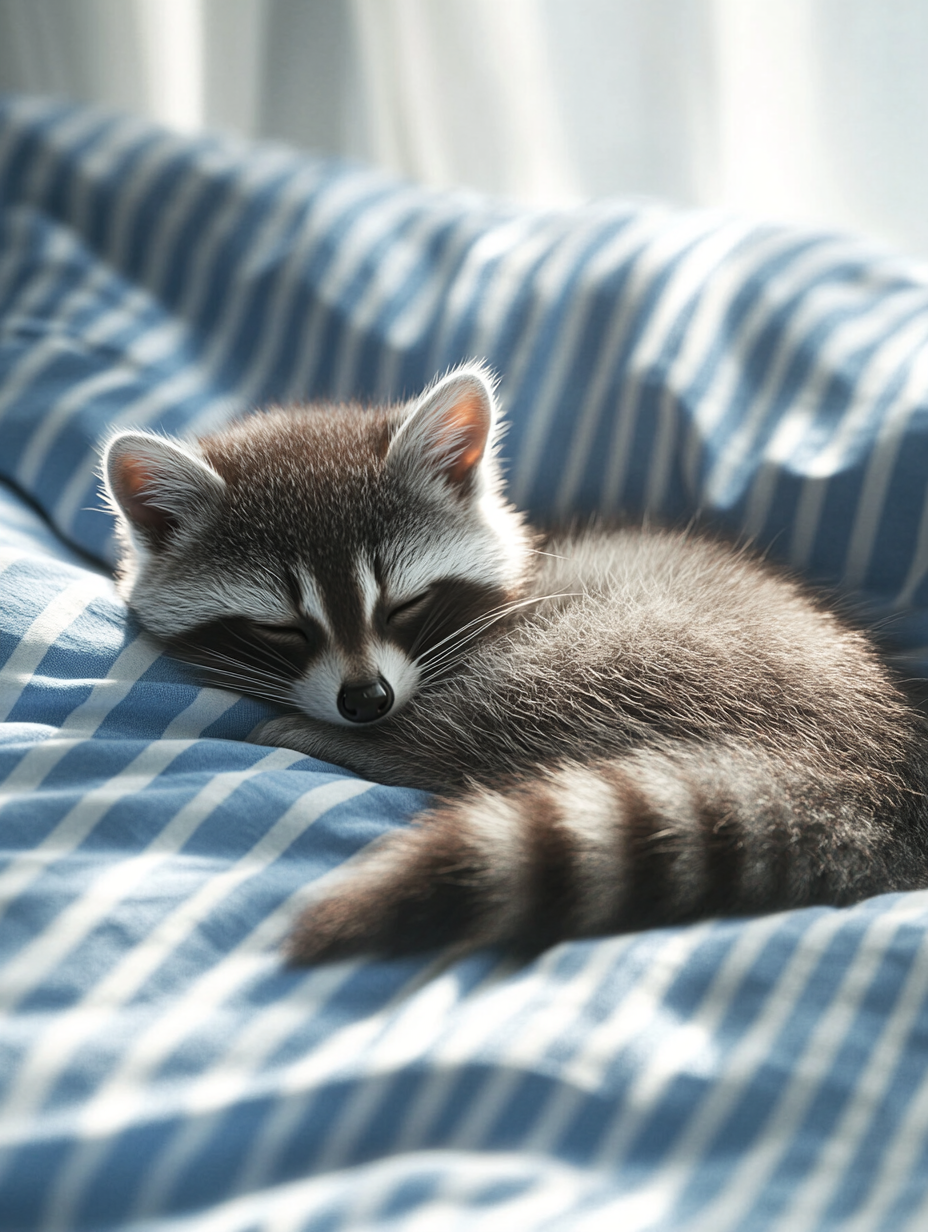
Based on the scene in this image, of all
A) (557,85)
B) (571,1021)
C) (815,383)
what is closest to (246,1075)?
(571,1021)

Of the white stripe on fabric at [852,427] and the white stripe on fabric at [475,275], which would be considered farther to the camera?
the white stripe on fabric at [475,275]

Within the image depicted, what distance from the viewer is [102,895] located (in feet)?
4.29

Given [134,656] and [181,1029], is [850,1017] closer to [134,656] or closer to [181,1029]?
[181,1029]

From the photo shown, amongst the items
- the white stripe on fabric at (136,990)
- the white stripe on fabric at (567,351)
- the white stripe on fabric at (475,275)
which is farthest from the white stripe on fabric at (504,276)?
the white stripe on fabric at (136,990)

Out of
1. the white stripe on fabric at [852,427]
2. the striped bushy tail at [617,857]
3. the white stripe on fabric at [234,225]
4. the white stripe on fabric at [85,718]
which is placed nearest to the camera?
the striped bushy tail at [617,857]

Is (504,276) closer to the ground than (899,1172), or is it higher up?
higher up

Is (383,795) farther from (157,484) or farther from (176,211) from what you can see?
(176,211)

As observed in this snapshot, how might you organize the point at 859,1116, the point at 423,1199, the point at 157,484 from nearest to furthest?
the point at 423,1199 → the point at 859,1116 → the point at 157,484

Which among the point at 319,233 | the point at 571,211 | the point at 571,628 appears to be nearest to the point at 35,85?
the point at 319,233

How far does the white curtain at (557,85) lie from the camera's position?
2.94 meters

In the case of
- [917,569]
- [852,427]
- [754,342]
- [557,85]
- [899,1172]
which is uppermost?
[557,85]

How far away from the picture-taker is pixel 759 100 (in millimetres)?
3080

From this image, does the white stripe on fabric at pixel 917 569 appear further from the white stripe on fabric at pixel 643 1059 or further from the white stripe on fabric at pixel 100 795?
the white stripe on fabric at pixel 100 795

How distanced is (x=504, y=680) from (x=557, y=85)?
2.41 meters
